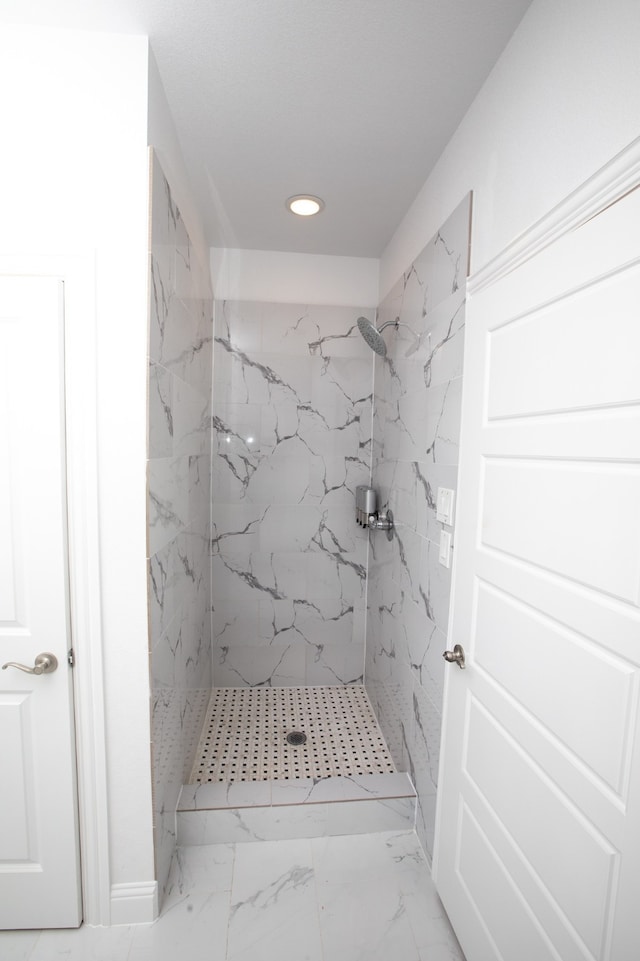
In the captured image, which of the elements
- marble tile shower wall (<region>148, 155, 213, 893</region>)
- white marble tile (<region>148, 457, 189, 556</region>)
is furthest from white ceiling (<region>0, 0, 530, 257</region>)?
white marble tile (<region>148, 457, 189, 556</region>)

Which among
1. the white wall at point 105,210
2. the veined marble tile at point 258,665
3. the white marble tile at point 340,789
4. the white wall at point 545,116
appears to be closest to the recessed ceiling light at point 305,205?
the white wall at point 545,116

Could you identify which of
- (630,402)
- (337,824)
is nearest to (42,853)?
(337,824)

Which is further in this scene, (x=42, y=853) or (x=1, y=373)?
(x=42, y=853)

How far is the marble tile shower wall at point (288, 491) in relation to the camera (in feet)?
8.18

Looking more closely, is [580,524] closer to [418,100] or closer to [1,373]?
[418,100]

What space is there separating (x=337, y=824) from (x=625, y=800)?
1400mm

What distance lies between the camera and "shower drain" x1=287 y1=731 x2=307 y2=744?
84.3 inches

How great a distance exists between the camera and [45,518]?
4.17ft

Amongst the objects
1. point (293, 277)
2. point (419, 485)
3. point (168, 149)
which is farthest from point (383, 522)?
→ point (168, 149)

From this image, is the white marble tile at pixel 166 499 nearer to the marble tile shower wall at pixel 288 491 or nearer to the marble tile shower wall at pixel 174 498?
the marble tile shower wall at pixel 174 498

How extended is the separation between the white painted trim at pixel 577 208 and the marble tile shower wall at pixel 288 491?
1456 mm

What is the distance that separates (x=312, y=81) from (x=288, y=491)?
181cm

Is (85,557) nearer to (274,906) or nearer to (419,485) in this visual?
(419,485)

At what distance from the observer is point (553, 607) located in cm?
92
